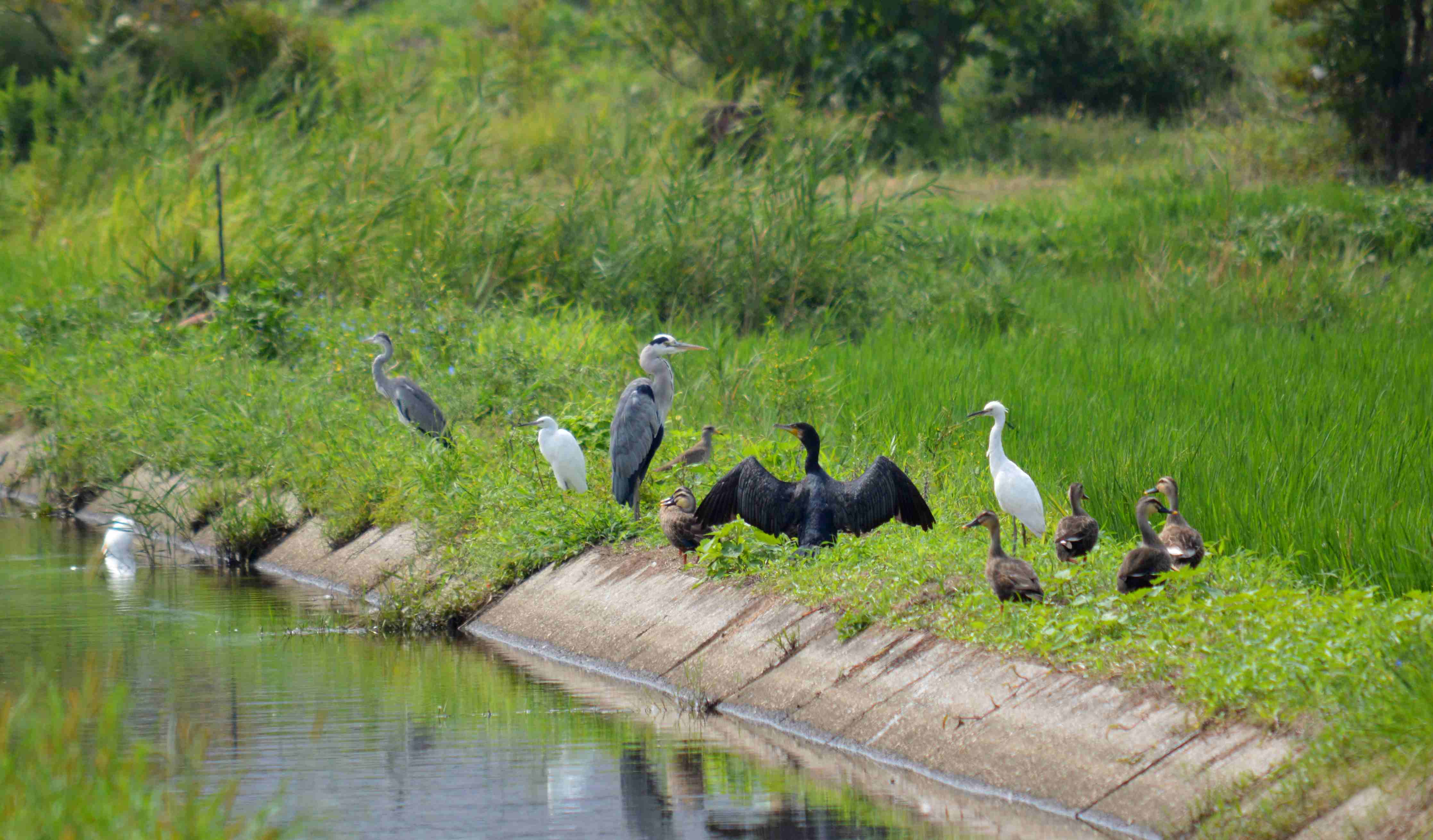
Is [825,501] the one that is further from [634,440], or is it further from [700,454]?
[700,454]

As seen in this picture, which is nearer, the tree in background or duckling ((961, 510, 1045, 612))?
duckling ((961, 510, 1045, 612))

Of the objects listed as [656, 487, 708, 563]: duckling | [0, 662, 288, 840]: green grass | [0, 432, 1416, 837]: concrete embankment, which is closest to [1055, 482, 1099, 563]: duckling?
[0, 432, 1416, 837]: concrete embankment

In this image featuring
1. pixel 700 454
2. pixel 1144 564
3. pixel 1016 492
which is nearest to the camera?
pixel 1144 564

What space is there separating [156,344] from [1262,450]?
1047 cm

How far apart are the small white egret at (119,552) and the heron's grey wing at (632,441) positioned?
3778mm

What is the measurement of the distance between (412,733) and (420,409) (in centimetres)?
462

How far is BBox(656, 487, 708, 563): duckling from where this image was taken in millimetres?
8516

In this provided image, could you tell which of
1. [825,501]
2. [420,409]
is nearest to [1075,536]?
[825,501]

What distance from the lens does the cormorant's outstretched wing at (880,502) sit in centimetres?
774

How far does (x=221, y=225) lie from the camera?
16625 mm

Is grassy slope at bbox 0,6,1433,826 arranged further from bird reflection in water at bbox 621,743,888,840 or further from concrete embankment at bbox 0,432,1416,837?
bird reflection in water at bbox 621,743,888,840

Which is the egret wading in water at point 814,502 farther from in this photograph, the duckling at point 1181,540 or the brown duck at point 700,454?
the brown duck at point 700,454

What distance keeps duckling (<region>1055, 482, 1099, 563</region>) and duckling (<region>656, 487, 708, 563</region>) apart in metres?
2.01

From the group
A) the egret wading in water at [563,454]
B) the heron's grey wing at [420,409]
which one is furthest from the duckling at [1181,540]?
the heron's grey wing at [420,409]
